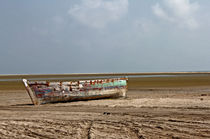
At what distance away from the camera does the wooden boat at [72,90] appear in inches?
384

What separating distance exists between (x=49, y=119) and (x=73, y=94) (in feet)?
13.1

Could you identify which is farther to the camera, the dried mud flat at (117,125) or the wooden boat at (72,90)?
the wooden boat at (72,90)

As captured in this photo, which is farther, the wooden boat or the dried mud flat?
the wooden boat

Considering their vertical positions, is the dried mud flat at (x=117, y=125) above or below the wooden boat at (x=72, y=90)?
below

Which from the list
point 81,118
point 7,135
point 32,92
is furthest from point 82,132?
point 32,92

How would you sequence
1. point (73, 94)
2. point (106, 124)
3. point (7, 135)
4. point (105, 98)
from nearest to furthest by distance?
point (7, 135)
point (106, 124)
point (73, 94)
point (105, 98)

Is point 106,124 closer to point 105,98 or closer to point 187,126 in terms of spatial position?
point 187,126

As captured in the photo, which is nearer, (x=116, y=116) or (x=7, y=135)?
(x=7, y=135)

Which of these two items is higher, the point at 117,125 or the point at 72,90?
the point at 72,90

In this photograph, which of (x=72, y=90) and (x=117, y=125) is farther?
(x=72, y=90)

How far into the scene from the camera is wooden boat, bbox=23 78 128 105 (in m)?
9.74

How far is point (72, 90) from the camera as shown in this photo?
10344 millimetres

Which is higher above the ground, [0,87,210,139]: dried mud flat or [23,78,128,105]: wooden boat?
[23,78,128,105]: wooden boat

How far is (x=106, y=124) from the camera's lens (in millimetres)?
5746
